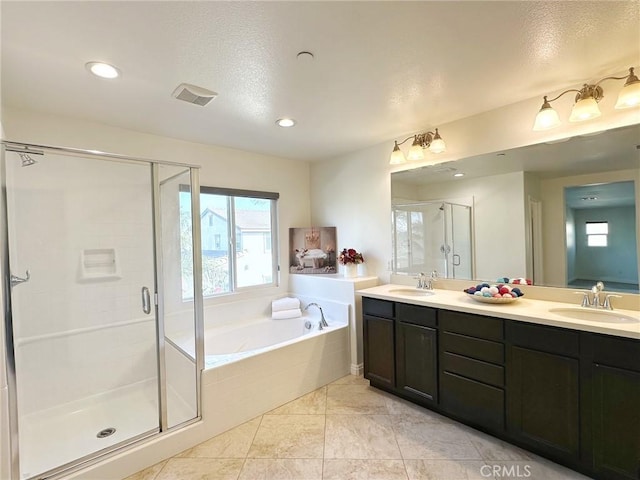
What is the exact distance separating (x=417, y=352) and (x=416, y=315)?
11.8 inches

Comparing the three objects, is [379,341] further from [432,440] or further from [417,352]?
[432,440]

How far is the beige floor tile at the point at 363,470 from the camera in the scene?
70.7 inches

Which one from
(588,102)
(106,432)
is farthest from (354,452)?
(588,102)

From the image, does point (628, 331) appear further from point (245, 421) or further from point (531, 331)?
point (245, 421)

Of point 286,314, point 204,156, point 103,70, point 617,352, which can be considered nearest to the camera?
point 617,352

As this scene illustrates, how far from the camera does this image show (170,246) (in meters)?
2.32

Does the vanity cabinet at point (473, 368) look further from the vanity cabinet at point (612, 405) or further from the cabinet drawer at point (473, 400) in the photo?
the vanity cabinet at point (612, 405)

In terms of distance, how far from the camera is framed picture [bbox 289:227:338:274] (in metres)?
3.79

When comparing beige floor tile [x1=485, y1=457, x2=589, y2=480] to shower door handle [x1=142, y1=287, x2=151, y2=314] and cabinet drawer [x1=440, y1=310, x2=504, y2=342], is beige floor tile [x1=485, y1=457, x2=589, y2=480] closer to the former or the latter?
cabinet drawer [x1=440, y1=310, x2=504, y2=342]

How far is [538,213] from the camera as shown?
227 centimetres

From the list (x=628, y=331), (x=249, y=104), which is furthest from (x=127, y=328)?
(x=628, y=331)

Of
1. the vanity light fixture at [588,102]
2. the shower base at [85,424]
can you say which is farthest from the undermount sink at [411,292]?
the shower base at [85,424]

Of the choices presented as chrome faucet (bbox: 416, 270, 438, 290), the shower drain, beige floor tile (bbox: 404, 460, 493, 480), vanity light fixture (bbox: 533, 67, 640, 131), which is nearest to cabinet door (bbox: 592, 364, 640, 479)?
beige floor tile (bbox: 404, 460, 493, 480)

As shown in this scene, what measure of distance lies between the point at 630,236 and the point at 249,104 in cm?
273
